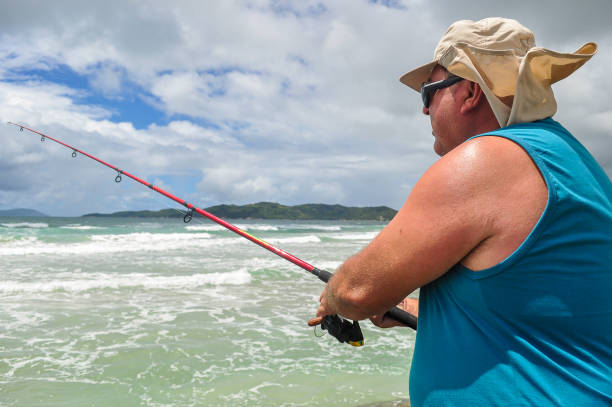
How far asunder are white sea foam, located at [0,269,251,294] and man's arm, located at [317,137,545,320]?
34.9 feet

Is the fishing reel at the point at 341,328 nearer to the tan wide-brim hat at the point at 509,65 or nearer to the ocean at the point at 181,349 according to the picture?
the tan wide-brim hat at the point at 509,65

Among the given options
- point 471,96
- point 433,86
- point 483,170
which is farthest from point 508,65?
point 483,170

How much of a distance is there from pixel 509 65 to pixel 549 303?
2.32ft

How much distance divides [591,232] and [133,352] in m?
6.23

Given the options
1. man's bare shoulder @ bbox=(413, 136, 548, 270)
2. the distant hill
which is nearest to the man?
man's bare shoulder @ bbox=(413, 136, 548, 270)

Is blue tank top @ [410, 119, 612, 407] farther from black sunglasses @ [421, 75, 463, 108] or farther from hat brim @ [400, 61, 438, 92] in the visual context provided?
hat brim @ [400, 61, 438, 92]

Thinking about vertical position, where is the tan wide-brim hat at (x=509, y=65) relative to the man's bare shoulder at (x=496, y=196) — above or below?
above

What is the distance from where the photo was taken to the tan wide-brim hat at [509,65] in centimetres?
129

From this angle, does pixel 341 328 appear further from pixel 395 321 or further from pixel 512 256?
pixel 512 256

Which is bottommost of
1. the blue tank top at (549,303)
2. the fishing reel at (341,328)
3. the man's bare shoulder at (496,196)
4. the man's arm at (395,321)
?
the fishing reel at (341,328)

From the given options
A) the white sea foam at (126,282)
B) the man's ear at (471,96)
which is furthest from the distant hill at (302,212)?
the man's ear at (471,96)

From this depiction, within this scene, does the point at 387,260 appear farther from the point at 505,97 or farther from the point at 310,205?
the point at 310,205

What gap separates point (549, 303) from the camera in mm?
1119

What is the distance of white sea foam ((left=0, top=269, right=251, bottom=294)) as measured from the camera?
34.7 feet
